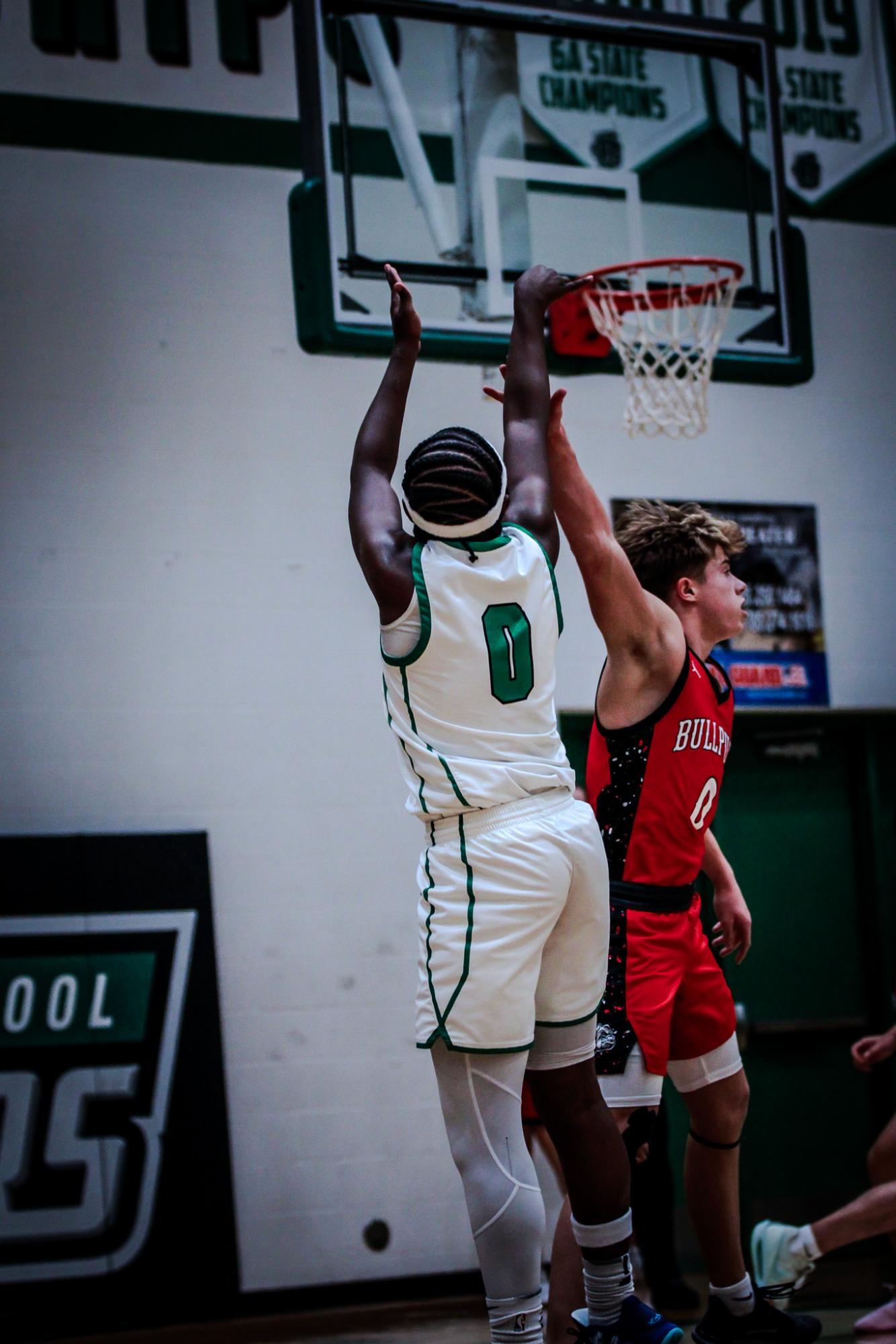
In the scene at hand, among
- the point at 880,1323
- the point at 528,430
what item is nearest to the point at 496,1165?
the point at 528,430

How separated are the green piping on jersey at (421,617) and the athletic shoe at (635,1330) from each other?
1279 millimetres

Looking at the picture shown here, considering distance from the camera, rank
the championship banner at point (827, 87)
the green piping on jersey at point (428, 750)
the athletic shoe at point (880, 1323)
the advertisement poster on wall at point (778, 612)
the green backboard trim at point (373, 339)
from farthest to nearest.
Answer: the championship banner at point (827, 87) → the advertisement poster on wall at point (778, 612) → the green backboard trim at point (373, 339) → the athletic shoe at point (880, 1323) → the green piping on jersey at point (428, 750)

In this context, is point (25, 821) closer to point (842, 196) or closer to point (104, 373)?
point (104, 373)

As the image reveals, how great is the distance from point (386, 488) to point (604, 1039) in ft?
4.56

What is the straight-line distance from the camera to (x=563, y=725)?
22.5ft

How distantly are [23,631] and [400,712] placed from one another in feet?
12.7

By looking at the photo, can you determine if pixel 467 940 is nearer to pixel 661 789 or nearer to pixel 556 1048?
pixel 556 1048

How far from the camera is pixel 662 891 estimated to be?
3461 mm

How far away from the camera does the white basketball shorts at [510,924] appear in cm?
271

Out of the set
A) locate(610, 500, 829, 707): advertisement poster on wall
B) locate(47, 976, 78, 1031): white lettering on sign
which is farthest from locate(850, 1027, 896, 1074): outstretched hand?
locate(47, 976, 78, 1031): white lettering on sign

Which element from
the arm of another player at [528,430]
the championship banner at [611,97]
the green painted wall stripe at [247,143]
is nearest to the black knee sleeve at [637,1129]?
the arm of another player at [528,430]

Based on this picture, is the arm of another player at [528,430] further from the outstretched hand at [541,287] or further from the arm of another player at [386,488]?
the arm of another player at [386,488]

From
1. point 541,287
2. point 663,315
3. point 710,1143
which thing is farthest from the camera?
point 663,315

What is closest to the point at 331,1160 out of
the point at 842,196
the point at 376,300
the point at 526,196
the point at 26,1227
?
the point at 26,1227
